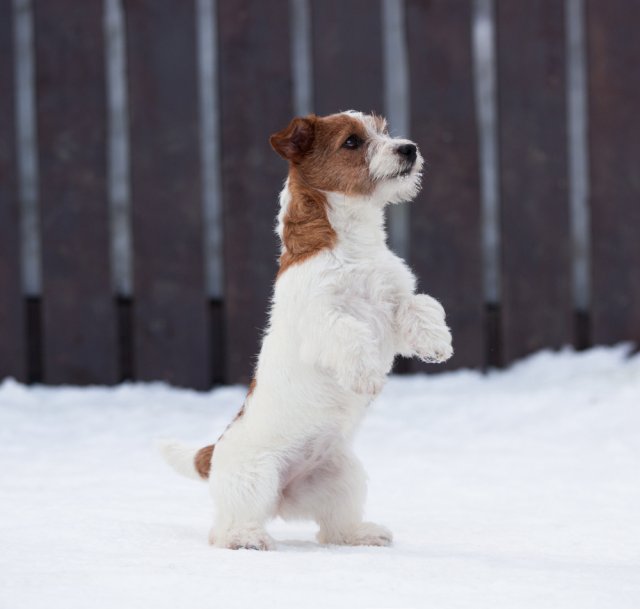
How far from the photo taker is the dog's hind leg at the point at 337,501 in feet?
9.31

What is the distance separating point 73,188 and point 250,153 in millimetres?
946

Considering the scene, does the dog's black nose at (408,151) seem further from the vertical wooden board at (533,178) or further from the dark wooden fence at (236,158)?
the vertical wooden board at (533,178)

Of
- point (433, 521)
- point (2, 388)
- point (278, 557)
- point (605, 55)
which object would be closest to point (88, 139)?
point (2, 388)

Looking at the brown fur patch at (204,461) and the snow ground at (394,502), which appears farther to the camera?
the brown fur patch at (204,461)

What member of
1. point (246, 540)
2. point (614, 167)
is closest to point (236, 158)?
point (614, 167)

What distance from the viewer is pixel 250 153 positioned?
18.2 ft

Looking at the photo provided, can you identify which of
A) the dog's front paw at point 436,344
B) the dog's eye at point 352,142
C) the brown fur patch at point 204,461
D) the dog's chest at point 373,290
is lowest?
the brown fur patch at point 204,461

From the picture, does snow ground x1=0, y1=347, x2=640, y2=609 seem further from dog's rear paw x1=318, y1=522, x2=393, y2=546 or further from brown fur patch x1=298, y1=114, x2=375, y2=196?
brown fur patch x1=298, y1=114, x2=375, y2=196

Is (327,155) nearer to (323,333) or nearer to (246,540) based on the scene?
(323,333)

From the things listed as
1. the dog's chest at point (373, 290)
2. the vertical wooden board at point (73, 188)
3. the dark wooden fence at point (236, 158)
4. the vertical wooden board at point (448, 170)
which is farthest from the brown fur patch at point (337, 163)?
the vertical wooden board at point (73, 188)

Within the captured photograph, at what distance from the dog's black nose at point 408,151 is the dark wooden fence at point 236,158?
2766 mm

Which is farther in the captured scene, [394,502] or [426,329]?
[394,502]

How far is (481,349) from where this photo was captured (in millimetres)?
5602

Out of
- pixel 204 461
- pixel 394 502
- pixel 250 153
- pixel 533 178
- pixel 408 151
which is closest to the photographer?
pixel 408 151
